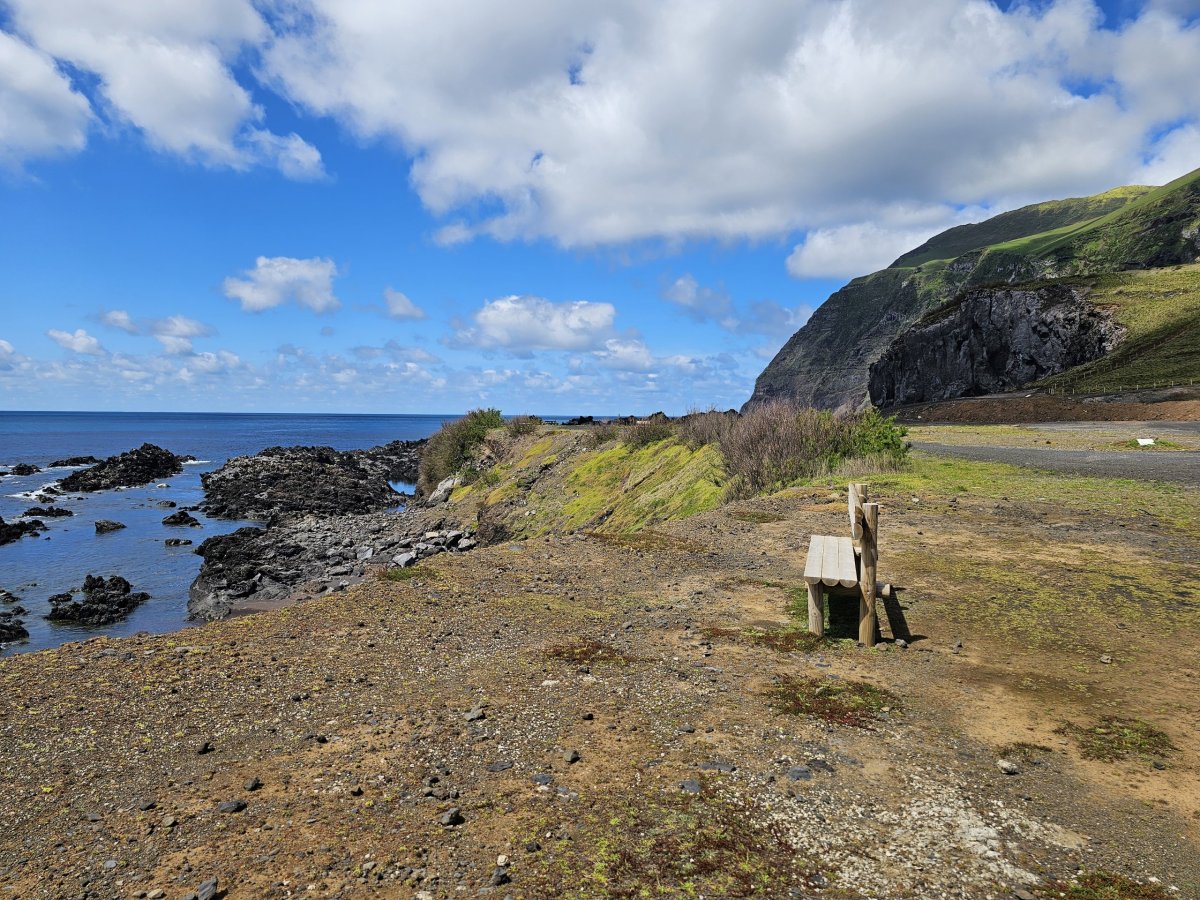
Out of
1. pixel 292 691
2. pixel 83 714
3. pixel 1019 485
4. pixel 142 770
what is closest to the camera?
pixel 142 770

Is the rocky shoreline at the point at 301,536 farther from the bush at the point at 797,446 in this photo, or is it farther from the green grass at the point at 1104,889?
the green grass at the point at 1104,889

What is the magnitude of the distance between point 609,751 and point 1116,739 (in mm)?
3629

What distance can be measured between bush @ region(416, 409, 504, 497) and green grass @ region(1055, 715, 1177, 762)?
124 feet

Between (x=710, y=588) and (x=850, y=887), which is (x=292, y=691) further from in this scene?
(x=710, y=588)

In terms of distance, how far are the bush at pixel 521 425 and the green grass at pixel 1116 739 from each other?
3478 cm

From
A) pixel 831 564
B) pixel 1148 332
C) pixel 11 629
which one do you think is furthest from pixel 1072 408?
pixel 11 629

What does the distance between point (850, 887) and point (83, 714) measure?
5.55 m

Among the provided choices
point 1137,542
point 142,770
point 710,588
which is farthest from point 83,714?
point 1137,542

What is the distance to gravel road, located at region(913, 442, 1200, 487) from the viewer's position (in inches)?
611

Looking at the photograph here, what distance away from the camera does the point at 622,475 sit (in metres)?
25.1

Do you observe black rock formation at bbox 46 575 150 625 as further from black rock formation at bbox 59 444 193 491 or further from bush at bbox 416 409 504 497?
black rock formation at bbox 59 444 193 491

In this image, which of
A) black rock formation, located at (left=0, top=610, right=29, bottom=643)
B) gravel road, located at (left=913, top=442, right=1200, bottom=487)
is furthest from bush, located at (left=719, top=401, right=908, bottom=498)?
black rock formation, located at (left=0, top=610, right=29, bottom=643)

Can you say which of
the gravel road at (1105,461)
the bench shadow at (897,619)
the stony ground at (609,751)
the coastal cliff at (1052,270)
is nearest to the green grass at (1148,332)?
the coastal cliff at (1052,270)

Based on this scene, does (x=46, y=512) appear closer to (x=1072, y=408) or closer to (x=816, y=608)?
(x=816, y=608)
